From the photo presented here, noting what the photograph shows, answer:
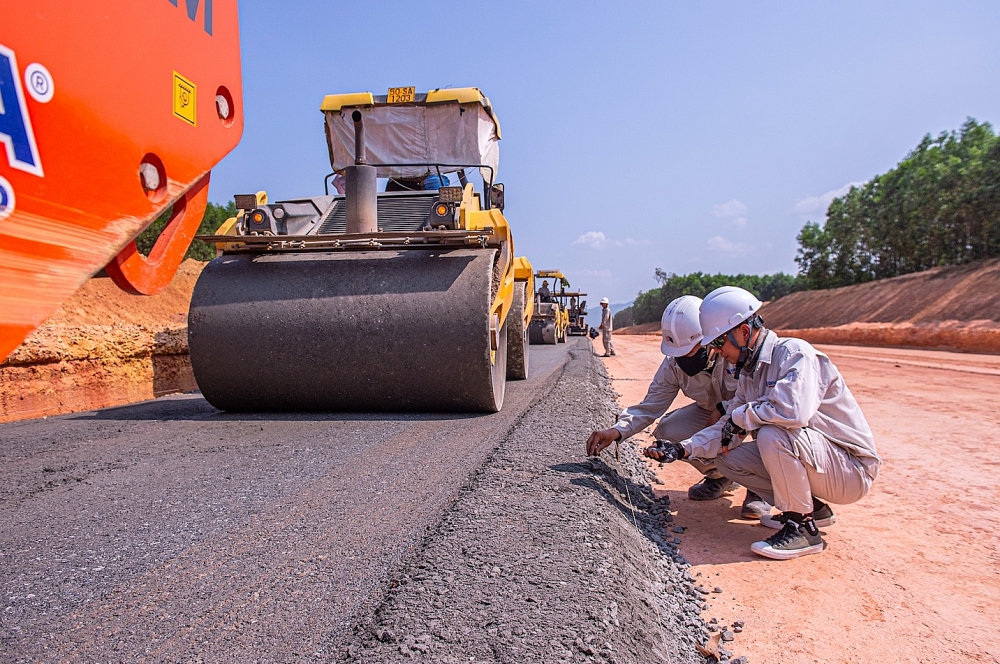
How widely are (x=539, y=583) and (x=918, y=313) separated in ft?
91.5

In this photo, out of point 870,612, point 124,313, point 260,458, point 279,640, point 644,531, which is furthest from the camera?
point 124,313

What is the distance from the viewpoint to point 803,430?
9.59 ft

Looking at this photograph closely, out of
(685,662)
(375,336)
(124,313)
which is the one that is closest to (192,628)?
(685,662)

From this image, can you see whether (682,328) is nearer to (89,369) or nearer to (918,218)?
(89,369)

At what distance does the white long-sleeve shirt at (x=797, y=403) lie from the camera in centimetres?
280

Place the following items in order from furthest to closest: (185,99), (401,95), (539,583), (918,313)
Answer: (918,313), (401,95), (539,583), (185,99)

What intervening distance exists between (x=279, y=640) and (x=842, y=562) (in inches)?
94.2

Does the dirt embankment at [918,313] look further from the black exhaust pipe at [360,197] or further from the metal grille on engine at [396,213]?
the black exhaust pipe at [360,197]

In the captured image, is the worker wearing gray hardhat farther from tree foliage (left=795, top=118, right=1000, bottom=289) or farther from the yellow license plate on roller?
tree foliage (left=795, top=118, right=1000, bottom=289)

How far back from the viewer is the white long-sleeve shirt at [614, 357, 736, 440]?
3.49 metres

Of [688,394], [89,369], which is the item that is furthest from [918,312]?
[89,369]

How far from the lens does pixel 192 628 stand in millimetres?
1740

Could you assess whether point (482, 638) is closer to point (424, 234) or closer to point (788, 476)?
point (788, 476)

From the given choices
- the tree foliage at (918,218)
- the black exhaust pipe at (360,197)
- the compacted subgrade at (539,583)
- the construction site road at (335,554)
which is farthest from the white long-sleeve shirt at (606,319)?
the tree foliage at (918,218)
